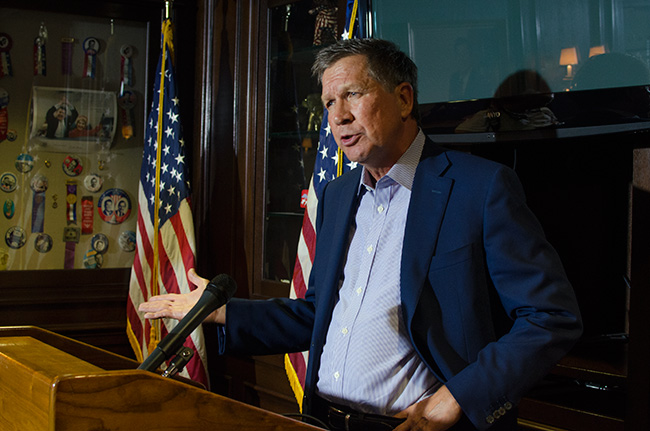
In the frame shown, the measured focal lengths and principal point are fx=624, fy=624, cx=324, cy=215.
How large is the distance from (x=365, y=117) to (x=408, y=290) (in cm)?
44

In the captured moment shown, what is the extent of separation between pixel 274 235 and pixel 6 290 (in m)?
1.39

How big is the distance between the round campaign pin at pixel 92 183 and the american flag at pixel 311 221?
142 centimetres

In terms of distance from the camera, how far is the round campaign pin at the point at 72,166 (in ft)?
11.0

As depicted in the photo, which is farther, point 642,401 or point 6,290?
point 6,290

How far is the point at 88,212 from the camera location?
342cm

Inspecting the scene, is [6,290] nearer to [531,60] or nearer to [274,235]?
[274,235]

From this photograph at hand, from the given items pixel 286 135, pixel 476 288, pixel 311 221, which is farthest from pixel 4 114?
pixel 476 288

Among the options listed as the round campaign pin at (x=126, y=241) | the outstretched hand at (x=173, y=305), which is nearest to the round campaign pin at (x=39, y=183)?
the round campaign pin at (x=126, y=241)

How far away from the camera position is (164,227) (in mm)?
3119

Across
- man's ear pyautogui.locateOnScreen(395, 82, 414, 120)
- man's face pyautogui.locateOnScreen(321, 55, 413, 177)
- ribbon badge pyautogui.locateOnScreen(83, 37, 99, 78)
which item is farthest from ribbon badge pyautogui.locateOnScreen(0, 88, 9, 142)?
man's ear pyautogui.locateOnScreen(395, 82, 414, 120)

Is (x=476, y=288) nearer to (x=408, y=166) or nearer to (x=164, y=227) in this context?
(x=408, y=166)

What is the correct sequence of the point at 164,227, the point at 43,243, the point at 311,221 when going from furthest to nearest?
the point at 43,243
the point at 164,227
the point at 311,221

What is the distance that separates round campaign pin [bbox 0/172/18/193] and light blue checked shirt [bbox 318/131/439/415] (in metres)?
2.44

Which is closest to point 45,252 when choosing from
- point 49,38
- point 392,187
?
point 49,38
